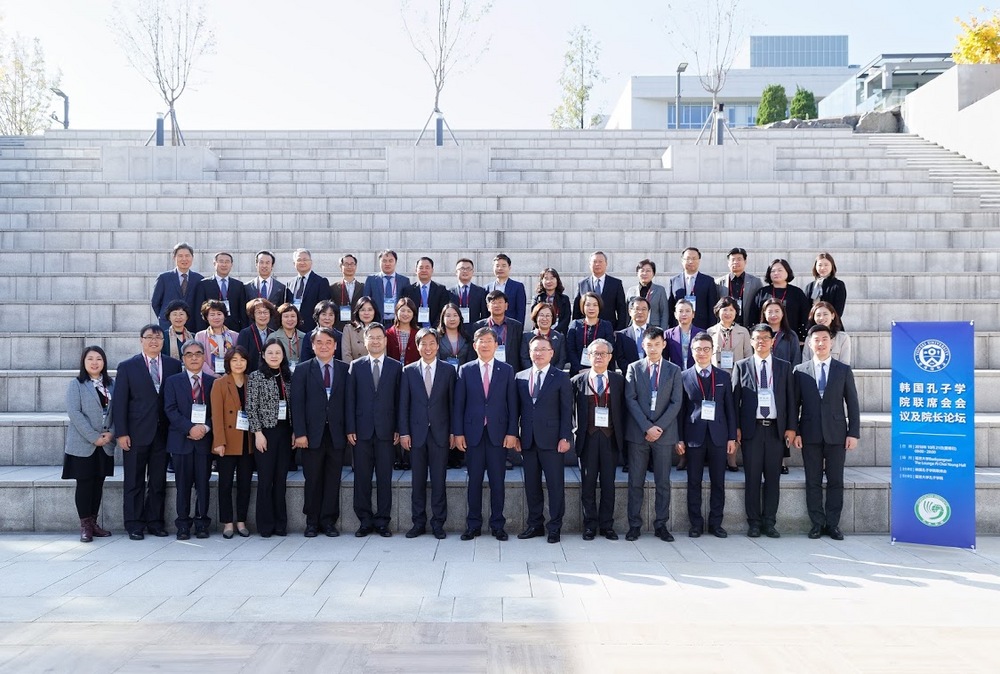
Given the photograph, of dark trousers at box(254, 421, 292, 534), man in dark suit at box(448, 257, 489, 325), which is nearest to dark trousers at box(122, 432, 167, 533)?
dark trousers at box(254, 421, 292, 534)

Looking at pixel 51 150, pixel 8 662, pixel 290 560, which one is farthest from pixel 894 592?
pixel 51 150

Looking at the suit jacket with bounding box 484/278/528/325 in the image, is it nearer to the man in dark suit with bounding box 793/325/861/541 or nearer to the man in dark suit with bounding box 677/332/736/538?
the man in dark suit with bounding box 677/332/736/538

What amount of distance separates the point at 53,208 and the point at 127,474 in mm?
8235

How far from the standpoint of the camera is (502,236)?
39.3ft

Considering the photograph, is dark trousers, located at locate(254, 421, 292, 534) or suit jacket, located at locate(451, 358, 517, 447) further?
dark trousers, located at locate(254, 421, 292, 534)

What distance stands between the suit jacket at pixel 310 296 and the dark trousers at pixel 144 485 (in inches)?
81.7

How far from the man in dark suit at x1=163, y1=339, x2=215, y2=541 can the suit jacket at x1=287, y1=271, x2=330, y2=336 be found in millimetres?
1665

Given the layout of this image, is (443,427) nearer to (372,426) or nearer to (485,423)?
(485,423)

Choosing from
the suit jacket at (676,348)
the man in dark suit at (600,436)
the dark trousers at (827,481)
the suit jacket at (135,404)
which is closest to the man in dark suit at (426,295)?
the man in dark suit at (600,436)

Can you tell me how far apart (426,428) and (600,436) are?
152 centimetres

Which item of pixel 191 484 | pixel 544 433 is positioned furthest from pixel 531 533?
pixel 191 484

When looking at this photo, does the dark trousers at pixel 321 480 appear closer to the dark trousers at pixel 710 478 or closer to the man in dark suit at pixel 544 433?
the man in dark suit at pixel 544 433

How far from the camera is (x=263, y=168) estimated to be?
15.9 metres

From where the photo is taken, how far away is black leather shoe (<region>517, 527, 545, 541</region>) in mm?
6789
